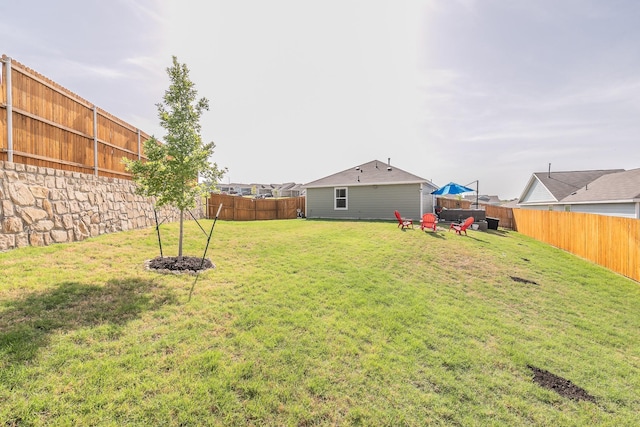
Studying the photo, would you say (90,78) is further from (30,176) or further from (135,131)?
(30,176)

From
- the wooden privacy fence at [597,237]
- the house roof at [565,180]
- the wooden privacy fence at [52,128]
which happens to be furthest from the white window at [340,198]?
the house roof at [565,180]

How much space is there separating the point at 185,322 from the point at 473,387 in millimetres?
3867

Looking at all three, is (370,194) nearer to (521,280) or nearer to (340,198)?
(340,198)

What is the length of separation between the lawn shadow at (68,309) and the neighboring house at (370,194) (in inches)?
601

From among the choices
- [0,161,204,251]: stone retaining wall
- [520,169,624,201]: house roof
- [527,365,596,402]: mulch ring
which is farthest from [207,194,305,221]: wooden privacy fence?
[520,169,624,201]: house roof

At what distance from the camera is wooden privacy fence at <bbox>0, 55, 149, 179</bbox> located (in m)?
5.43

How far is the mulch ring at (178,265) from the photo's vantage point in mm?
5691

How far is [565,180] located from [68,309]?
Answer: 108 ft

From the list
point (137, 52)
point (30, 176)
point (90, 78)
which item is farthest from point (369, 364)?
point (90, 78)

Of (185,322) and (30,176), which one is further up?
(30,176)

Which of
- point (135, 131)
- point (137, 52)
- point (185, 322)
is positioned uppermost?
point (137, 52)

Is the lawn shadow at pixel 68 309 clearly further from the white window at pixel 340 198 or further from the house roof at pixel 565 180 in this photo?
the house roof at pixel 565 180

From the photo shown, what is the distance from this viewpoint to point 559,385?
3.37 m

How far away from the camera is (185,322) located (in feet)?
12.1
